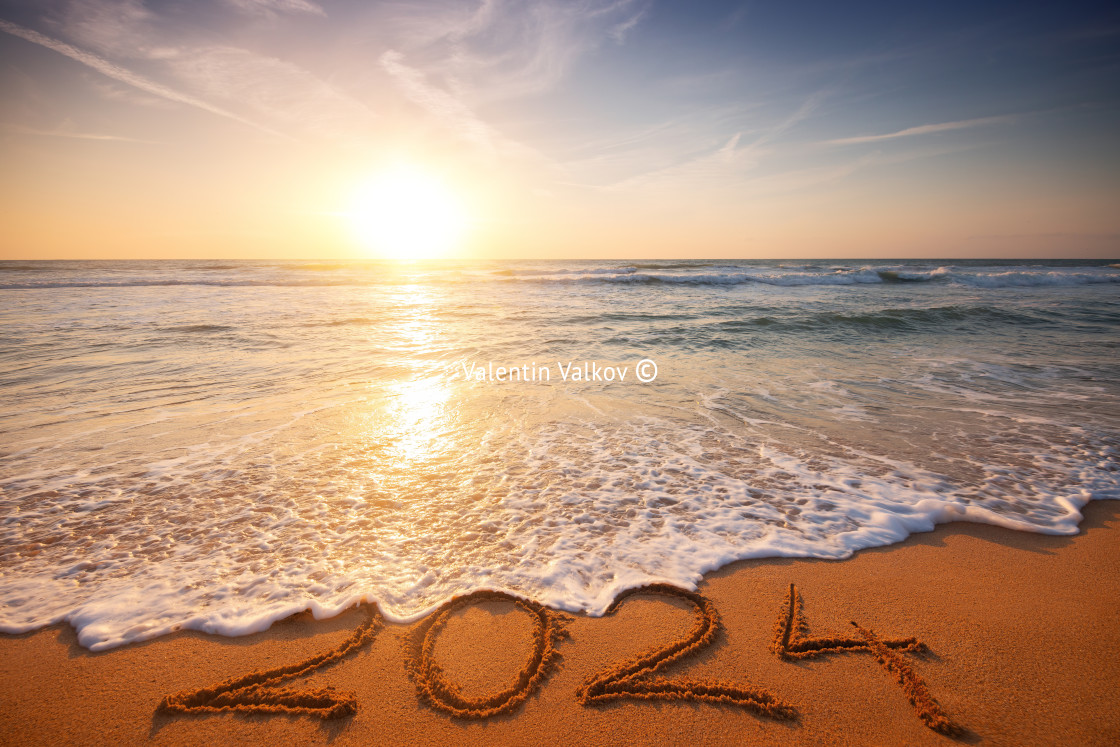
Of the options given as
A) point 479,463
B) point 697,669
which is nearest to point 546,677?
point 697,669

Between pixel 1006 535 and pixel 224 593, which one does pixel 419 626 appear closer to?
pixel 224 593

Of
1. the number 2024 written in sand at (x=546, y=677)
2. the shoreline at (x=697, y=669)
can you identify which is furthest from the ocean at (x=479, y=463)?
the number 2024 written in sand at (x=546, y=677)

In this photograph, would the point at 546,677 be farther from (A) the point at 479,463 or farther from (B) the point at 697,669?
(A) the point at 479,463

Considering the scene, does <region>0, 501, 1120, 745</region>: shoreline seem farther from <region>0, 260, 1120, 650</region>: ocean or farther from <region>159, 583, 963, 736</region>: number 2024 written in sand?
<region>0, 260, 1120, 650</region>: ocean

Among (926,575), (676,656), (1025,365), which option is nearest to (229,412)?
(676,656)

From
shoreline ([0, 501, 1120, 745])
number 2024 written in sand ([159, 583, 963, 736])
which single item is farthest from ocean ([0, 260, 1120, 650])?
number 2024 written in sand ([159, 583, 963, 736])

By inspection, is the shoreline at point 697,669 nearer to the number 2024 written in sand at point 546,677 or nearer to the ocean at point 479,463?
the number 2024 written in sand at point 546,677
